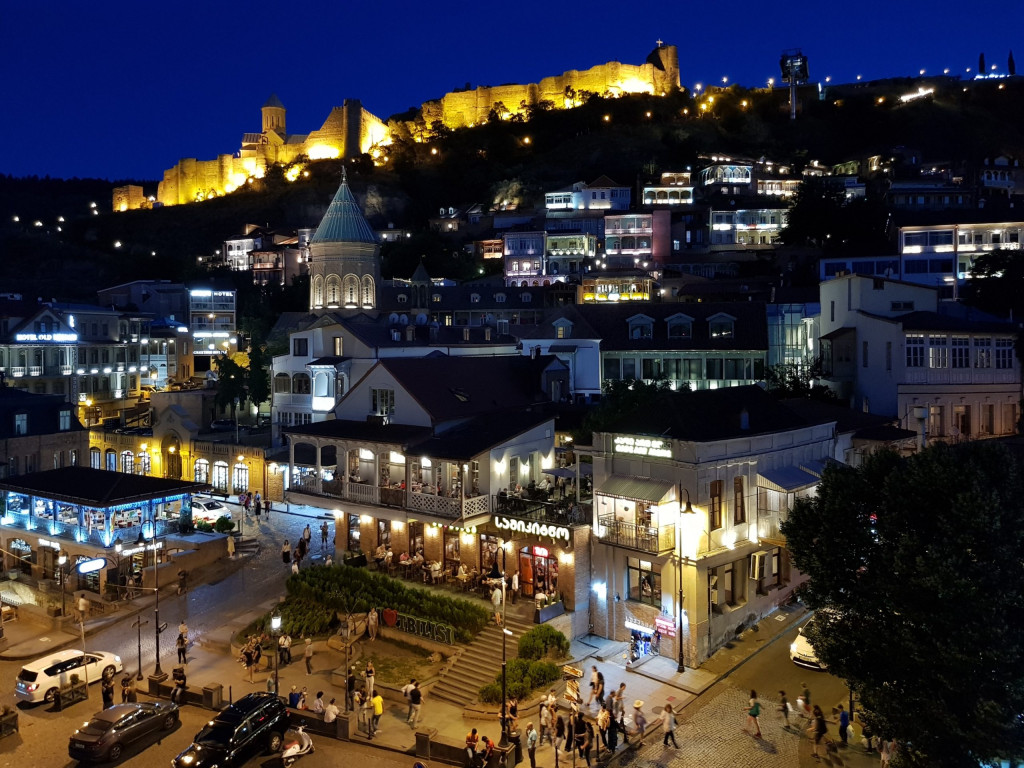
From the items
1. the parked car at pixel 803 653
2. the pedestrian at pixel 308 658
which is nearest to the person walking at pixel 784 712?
the parked car at pixel 803 653

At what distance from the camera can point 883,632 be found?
17.1 m

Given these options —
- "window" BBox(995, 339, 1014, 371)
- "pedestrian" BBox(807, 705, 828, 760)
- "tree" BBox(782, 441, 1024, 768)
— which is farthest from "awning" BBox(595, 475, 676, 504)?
"window" BBox(995, 339, 1014, 371)

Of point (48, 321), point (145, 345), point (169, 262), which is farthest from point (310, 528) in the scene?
point (169, 262)

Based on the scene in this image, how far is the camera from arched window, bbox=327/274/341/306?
6462 centimetres

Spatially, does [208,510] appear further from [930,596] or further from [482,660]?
[930,596]

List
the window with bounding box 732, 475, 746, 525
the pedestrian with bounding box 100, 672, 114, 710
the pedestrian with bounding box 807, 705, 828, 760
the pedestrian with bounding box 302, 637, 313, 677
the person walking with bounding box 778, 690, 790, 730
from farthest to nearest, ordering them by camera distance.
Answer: the window with bounding box 732, 475, 746, 525 < the pedestrian with bounding box 302, 637, 313, 677 < the pedestrian with bounding box 100, 672, 114, 710 < the person walking with bounding box 778, 690, 790, 730 < the pedestrian with bounding box 807, 705, 828, 760

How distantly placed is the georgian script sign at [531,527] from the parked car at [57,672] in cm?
1262

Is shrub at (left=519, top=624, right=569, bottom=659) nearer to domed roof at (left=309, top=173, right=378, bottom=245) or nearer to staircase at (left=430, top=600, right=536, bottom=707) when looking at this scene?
staircase at (left=430, top=600, right=536, bottom=707)

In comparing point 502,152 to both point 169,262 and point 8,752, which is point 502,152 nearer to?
point 169,262

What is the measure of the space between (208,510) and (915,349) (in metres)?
33.7

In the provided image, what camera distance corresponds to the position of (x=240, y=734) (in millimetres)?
19344

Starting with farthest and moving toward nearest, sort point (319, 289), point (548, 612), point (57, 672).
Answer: point (319, 289) → point (548, 612) → point (57, 672)

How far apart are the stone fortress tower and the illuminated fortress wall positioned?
3476 inches

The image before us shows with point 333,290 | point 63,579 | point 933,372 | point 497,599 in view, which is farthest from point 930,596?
point 333,290
